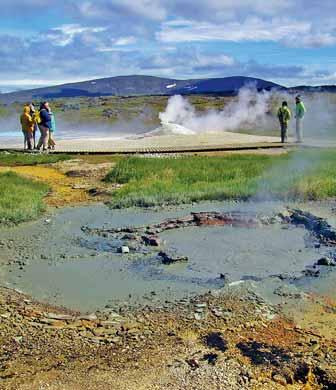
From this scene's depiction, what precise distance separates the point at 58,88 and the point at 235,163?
436 feet

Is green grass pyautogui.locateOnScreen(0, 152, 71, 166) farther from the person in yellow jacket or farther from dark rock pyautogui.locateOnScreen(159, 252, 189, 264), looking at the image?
dark rock pyautogui.locateOnScreen(159, 252, 189, 264)

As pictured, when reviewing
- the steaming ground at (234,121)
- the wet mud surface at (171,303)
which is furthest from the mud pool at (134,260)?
the steaming ground at (234,121)

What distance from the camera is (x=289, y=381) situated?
4.95 meters

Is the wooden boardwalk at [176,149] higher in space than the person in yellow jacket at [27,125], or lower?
lower

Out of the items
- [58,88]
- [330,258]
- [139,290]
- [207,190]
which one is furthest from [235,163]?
[58,88]

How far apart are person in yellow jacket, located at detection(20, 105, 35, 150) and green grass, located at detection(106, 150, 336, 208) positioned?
423cm

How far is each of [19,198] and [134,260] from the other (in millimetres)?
4107

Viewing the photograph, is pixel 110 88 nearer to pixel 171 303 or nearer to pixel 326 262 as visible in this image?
pixel 326 262

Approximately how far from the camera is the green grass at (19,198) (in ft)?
34.6

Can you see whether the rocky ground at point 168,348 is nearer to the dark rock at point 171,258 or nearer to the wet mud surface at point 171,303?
the wet mud surface at point 171,303

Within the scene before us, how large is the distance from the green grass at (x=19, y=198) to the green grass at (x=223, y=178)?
1.49m

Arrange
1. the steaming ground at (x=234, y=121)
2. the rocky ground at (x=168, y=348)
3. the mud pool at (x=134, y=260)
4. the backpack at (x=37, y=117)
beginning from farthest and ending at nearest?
the steaming ground at (x=234, y=121)
the backpack at (x=37, y=117)
the mud pool at (x=134, y=260)
the rocky ground at (x=168, y=348)

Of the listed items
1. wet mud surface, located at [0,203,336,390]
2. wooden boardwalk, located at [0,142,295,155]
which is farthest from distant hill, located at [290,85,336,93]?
wet mud surface, located at [0,203,336,390]

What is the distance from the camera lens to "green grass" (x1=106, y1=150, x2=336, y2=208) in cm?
1177
